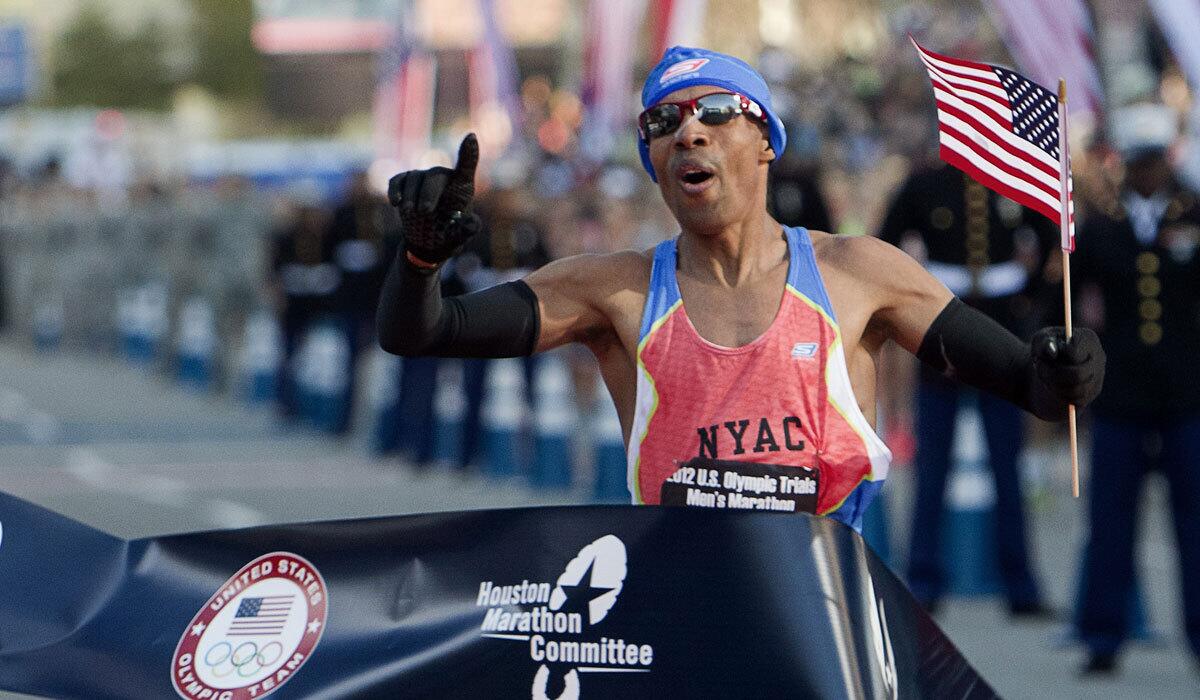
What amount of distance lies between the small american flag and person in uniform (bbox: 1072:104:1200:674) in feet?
18.3

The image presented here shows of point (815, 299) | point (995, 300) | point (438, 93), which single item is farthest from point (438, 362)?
point (438, 93)

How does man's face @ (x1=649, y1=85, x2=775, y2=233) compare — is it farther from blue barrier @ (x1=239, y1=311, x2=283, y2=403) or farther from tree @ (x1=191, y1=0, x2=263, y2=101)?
tree @ (x1=191, y1=0, x2=263, y2=101)

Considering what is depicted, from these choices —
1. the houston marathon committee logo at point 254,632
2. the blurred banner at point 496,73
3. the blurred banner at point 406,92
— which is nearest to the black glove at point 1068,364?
the houston marathon committee logo at point 254,632

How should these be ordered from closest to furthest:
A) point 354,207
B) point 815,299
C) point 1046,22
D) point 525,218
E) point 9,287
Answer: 1. point 815,299
2. point 1046,22
3. point 525,218
4. point 354,207
5. point 9,287

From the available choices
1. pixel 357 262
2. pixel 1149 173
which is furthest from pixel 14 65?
pixel 1149 173

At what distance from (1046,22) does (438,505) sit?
491cm

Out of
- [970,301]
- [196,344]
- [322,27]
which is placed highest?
[322,27]

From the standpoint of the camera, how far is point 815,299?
16.4 ft

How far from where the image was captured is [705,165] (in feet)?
16.2

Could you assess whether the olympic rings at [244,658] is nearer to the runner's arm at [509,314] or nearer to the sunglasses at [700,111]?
the runner's arm at [509,314]

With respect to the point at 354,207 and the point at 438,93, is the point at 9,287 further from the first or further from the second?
the point at 438,93

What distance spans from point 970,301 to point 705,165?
6.49 m

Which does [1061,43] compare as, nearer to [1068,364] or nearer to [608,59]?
[608,59]

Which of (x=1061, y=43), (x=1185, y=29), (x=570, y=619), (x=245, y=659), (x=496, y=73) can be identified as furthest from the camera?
(x=496, y=73)
